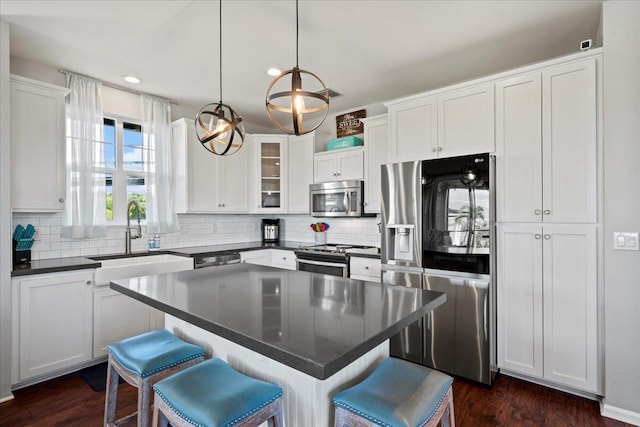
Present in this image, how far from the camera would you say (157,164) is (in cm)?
366

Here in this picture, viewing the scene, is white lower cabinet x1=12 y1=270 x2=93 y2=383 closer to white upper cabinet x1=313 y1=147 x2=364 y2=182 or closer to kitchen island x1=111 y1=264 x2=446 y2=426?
kitchen island x1=111 y1=264 x2=446 y2=426

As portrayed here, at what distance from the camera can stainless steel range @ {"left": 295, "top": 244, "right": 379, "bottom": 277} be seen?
3434 millimetres

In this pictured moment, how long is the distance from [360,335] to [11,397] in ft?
9.11

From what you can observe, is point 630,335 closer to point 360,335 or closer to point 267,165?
point 360,335

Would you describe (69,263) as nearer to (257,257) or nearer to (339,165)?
(257,257)

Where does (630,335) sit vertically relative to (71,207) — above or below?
below

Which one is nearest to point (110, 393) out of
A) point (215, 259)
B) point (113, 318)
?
point (113, 318)

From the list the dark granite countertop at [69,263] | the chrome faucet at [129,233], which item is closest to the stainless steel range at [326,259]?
the dark granite countertop at [69,263]

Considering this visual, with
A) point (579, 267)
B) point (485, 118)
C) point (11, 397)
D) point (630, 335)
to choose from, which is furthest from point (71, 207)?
point (630, 335)

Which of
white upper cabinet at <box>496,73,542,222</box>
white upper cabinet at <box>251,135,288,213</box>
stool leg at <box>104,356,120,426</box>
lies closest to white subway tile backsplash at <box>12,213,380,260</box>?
white upper cabinet at <box>251,135,288,213</box>

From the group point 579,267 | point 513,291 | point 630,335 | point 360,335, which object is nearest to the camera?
point 360,335

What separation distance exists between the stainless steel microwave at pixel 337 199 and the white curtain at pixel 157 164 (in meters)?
1.67

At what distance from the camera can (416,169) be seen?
283cm

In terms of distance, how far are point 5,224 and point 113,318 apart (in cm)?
110
